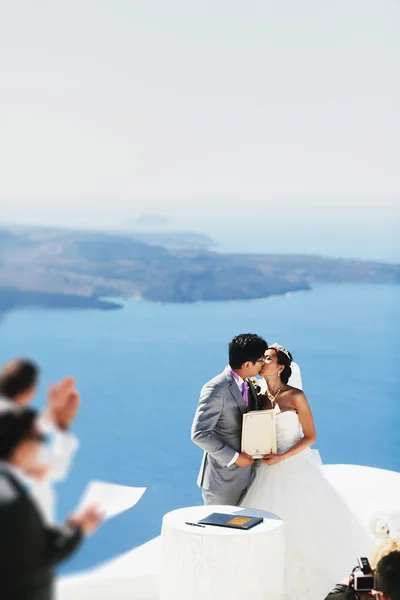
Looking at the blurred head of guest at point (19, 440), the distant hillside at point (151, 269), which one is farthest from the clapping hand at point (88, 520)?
the distant hillside at point (151, 269)

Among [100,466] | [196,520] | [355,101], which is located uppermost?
[355,101]

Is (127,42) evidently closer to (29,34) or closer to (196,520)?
(29,34)

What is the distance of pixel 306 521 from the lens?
345 cm

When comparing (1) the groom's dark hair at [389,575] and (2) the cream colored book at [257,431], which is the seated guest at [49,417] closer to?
(1) the groom's dark hair at [389,575]

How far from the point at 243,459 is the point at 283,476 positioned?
0.22 m

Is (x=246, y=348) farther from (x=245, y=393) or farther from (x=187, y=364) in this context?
(x=187, y=364)

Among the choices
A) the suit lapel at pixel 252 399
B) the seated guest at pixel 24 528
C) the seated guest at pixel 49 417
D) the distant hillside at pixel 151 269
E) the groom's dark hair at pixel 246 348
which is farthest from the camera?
the distant hillside at pixel 151 269

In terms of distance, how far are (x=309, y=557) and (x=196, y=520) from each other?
58 cm

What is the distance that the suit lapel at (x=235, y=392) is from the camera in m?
3.39

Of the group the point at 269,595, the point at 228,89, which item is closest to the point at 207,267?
the point at 228,89

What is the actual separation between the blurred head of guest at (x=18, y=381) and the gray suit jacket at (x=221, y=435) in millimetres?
2011

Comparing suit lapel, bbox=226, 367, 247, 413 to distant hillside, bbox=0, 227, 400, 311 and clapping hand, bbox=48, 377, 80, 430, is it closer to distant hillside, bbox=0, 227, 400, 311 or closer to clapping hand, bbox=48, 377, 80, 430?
clapping hand, bbox=48, 377, 80, 430

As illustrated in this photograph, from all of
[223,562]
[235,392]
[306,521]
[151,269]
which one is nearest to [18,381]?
[223,562]

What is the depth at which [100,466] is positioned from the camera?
9.82 metres
